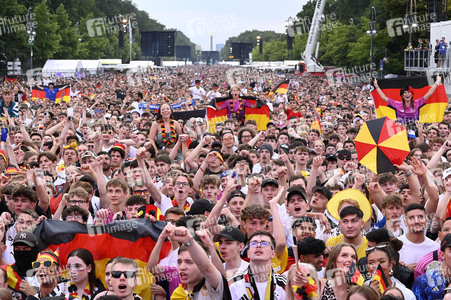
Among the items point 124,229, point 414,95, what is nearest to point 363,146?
point 124,229

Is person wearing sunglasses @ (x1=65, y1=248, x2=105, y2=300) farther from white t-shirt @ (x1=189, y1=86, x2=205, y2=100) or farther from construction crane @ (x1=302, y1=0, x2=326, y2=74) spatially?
construction crane @ (x1=302, y1=0, x2=326, y2=74)

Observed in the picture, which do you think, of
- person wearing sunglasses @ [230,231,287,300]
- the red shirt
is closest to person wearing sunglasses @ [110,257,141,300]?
person wearing sunglasses @ [230,231,287,300]

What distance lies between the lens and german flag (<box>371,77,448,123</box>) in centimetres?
1415

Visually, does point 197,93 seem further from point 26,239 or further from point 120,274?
point 120,274

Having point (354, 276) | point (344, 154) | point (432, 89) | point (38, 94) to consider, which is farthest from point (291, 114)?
point (354, 276)

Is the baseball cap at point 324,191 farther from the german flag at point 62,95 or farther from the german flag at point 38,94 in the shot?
the german flag at point 38,94

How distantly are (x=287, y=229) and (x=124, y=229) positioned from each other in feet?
5.37

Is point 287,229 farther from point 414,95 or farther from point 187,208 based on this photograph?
point 414,95

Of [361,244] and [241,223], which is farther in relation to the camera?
[241,223]

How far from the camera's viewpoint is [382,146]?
28.0 feet

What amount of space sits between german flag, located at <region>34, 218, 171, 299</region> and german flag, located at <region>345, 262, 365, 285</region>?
1.85m

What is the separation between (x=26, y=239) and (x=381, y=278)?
301 cm

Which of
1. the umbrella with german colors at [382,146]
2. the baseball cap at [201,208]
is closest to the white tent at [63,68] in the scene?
the umbrella with german colors at [382,146]

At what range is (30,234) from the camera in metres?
6.23
